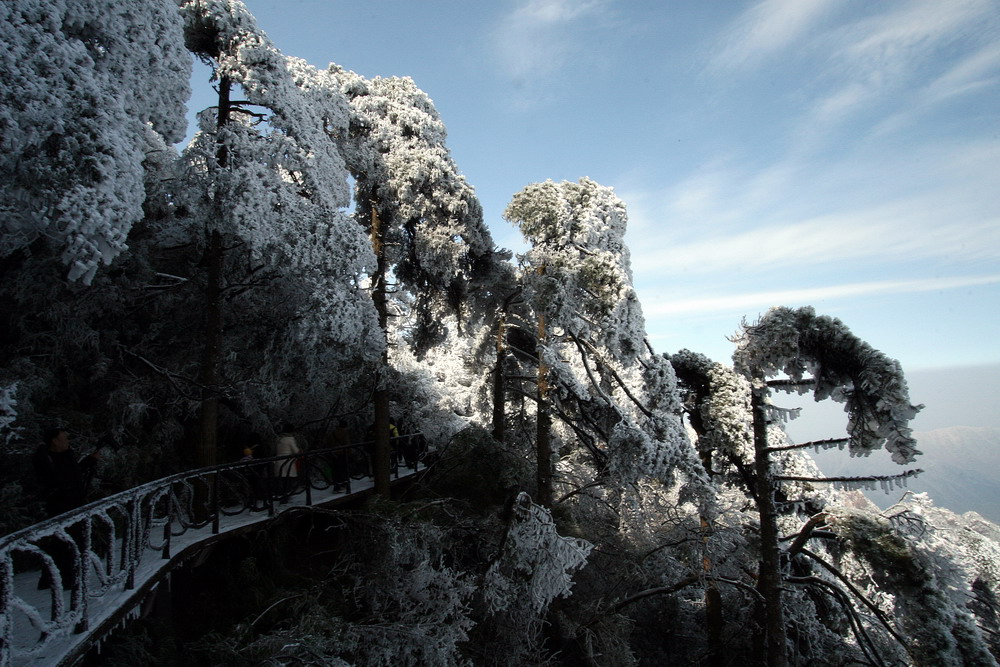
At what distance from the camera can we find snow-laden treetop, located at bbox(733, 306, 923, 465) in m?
6.67

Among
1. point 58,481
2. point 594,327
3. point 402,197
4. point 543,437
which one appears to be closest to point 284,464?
point 58,481

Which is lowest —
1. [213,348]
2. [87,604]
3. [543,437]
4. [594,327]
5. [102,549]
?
[102,549]

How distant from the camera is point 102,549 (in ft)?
21.7

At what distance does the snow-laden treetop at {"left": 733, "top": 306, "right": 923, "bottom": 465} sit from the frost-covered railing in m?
7.69

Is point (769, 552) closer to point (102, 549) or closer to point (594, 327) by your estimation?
point (594, 327)

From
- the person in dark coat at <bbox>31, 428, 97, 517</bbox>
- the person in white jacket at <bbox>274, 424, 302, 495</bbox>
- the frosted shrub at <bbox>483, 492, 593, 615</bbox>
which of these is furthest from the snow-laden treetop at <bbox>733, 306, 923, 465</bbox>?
the person in dark coat at <bbox>31, 428, 97, 517</bbox>

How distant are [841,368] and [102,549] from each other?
10.2 meters

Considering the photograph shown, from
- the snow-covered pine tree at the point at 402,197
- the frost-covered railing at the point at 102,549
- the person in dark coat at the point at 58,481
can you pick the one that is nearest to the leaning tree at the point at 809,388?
the snow-covered pine tree at the point at 402,197

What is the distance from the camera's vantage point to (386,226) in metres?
11.4

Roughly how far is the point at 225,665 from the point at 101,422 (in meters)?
6.16

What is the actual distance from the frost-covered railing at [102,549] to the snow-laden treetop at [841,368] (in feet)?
25.2

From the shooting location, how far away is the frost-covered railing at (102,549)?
3520 millimetres

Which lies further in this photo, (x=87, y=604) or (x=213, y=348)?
(x=213, y=348)

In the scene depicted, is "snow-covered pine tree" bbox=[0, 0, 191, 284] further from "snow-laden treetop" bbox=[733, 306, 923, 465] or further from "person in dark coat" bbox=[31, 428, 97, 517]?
"snow-laden treetop" bbox=[733, 306, 923, 465]
